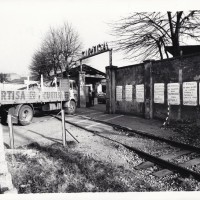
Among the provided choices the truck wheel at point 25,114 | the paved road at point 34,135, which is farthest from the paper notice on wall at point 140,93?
the truck wheel at point 25,114

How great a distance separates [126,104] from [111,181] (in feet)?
31.6

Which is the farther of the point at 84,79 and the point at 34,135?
the point at 84,79

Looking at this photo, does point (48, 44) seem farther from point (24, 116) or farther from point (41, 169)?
point (41, 169)

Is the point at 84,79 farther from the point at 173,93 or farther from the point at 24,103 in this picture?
the point at 173,93

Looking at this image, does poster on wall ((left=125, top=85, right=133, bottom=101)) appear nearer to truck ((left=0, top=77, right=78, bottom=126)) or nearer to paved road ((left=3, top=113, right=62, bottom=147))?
truck ((left=0, top=77, right=78, bottom=126))

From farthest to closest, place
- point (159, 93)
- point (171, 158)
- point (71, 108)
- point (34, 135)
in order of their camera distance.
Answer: point (71, 108)
point (159, 93)
point (34, 135)
point (171, 158)

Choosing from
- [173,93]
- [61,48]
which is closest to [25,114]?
[173,93]

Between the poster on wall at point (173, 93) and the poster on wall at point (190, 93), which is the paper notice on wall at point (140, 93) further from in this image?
the poster on wall at point (190, 93)

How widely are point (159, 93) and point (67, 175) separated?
25.8ft

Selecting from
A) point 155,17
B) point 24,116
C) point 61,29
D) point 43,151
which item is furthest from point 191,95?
point 61,29

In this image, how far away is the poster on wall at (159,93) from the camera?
10868 millimetres

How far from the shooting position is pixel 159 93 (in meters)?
11.1

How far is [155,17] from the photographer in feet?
41.9

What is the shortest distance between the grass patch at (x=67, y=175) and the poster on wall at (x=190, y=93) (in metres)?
5.90
